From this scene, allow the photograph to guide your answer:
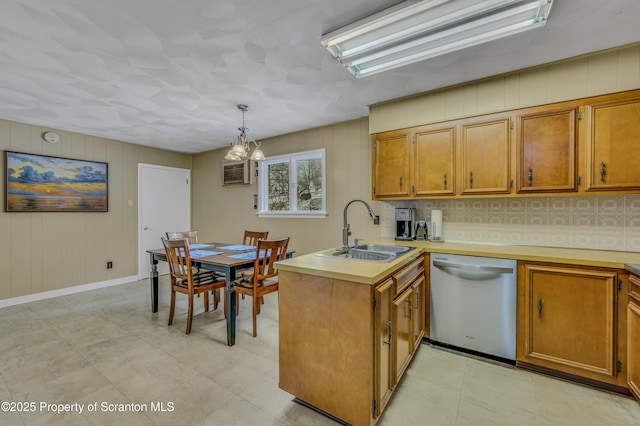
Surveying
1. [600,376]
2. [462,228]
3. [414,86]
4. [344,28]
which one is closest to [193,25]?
[344,28]

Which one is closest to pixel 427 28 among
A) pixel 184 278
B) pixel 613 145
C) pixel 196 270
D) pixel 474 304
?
pixel 613 145

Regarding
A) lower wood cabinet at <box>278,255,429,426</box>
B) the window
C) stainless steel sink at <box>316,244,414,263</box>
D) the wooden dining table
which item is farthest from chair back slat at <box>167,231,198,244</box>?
lower wood cabinet at <box>278,255,429,426</box>

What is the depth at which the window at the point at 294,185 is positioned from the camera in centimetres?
399

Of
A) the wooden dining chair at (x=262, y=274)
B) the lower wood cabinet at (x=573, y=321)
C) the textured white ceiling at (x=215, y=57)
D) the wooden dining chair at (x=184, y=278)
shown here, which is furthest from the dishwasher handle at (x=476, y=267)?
the wooden dining chair at (x=184, y=278)

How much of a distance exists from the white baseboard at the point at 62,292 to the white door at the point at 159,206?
0.29 m

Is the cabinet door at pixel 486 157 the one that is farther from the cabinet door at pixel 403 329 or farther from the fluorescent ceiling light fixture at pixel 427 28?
the cabinet door at pixel 403 329

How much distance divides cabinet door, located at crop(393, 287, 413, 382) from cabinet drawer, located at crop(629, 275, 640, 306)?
130 cm

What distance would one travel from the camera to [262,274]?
9.18 ft

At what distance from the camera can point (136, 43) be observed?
1923 mm

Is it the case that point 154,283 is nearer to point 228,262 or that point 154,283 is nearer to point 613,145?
point 228,262

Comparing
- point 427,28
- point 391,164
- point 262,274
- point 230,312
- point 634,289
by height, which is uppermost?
point 427,28

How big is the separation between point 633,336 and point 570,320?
291 millimetres

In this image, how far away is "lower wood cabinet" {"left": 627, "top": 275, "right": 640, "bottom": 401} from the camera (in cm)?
167

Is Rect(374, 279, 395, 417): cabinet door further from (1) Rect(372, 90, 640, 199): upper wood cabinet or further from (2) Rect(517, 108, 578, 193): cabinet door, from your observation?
(2) Rect(517, 108, 578, 193): cabinet door
